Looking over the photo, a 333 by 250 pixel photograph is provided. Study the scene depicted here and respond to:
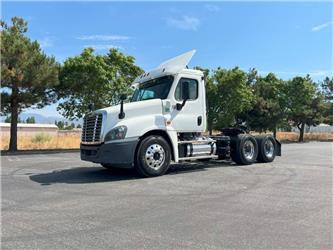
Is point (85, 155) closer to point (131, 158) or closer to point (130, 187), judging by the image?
point (131, 158)

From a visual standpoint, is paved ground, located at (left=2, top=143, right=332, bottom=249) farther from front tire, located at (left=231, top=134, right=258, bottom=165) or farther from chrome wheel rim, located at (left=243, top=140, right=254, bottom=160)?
chrome wheel rim, located at (left=243, top=140, right=254, bottom=160)

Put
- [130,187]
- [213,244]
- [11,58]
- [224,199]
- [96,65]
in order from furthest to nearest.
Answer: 1. [96,65]
2. [11,58]
3. [130,187]
4. [224,199]
5. [213,244]

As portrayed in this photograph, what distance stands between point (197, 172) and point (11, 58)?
13.7 m

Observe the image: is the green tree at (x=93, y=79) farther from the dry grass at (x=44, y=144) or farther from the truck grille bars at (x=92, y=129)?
the truck grille bars at (x=92, y=129)

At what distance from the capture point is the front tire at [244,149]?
13.1 metres

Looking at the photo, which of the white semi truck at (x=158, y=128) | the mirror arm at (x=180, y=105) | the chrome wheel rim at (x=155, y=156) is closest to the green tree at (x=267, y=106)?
the white semi truck at (x=158, y=128)

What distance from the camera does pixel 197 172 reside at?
11219mm

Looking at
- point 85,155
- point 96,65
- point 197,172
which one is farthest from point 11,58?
point 197,172

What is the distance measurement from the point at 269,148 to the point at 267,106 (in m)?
25.6

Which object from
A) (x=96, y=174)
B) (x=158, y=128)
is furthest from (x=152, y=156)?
(x=96, y=174)

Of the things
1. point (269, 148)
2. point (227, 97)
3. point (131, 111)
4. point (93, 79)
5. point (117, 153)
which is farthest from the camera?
point (227, 97)

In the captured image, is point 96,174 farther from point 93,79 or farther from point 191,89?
point 93,79

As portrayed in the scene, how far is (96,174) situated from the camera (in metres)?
11.1

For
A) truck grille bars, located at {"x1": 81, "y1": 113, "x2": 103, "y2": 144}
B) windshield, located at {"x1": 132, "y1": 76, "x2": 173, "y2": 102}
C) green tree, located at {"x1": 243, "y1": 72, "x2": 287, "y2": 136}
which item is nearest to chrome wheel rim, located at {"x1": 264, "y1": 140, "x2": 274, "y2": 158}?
windshield, located at {"x1": 132, "y1": 76, "x2": 173, "y2": 102}
